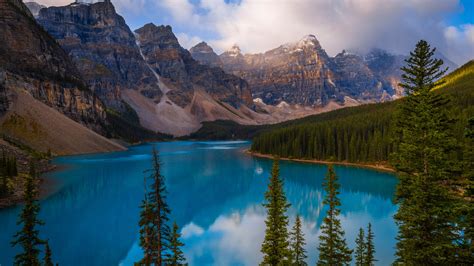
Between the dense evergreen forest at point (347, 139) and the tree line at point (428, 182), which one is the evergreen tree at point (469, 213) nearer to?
the tree line at point (428, 182)

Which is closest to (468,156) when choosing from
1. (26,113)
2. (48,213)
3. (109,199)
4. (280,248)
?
(280,248)

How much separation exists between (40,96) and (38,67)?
17.8m

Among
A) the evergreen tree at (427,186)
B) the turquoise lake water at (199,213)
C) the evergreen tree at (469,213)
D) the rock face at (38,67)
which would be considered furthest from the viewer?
the rock face at (38,67)

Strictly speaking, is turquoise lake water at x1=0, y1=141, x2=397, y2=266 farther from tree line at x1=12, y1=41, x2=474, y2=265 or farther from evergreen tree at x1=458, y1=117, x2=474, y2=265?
evergreen tree at x1=458, y1=117, x2=474, y2=265

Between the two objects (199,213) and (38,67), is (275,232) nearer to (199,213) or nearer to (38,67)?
(199,213)

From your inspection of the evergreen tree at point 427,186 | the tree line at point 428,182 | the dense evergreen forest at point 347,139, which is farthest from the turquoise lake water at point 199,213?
the evergreen tree at point 427,186

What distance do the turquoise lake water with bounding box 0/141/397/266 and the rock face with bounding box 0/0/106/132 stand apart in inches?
3027

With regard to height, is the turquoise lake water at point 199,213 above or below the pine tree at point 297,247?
below

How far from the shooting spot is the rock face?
5285 inches

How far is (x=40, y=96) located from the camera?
136 meters

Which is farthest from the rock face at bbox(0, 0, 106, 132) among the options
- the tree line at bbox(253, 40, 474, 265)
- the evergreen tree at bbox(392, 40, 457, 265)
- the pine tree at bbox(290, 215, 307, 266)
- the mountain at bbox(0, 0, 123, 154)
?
the evergreen tree at bbox(392, 40, 457, 265)

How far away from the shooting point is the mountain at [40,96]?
10219cm

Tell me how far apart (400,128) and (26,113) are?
11599 centimetres

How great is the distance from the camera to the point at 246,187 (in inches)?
2438
